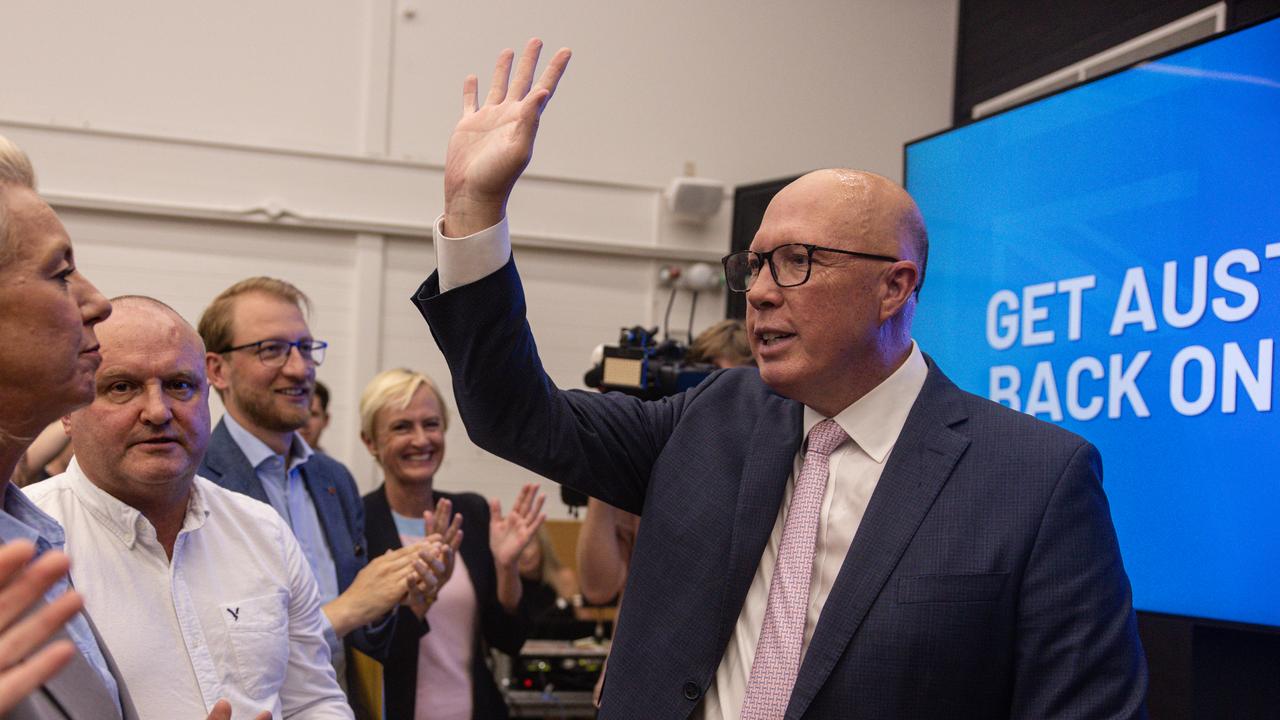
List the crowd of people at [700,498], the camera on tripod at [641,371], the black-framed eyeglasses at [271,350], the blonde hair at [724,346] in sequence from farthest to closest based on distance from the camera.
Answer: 1. the blonde hair at [724,346]
2. the camera on tripod at [641,371]
3. the black-framed eyeglasses at [271,350]
4. the crowd of people at [700,498]

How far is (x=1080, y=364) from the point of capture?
305 centimetres

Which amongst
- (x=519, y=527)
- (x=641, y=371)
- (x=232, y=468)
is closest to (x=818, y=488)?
(x=641, y=371)

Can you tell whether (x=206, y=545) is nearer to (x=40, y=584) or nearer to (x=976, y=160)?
(x=40, y=584)

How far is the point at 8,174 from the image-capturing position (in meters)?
1.23

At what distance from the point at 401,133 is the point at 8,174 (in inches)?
208

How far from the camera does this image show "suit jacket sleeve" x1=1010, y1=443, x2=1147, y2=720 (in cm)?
149

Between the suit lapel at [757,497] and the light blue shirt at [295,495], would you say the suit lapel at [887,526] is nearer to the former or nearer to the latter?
the suit lapel at [757,497]

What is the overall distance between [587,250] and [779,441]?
16.5 ft

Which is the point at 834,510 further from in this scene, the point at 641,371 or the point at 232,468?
the point at 232,468

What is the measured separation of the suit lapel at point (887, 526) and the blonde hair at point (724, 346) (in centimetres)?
163

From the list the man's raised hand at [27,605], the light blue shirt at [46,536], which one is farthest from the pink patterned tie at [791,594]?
the man's raised hand at [27,605]

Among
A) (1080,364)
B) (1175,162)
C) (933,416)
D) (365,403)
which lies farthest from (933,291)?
(933,416)

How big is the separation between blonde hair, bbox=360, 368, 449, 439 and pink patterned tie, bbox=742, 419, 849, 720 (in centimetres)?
172

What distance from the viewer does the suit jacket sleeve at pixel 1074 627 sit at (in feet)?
4.88
